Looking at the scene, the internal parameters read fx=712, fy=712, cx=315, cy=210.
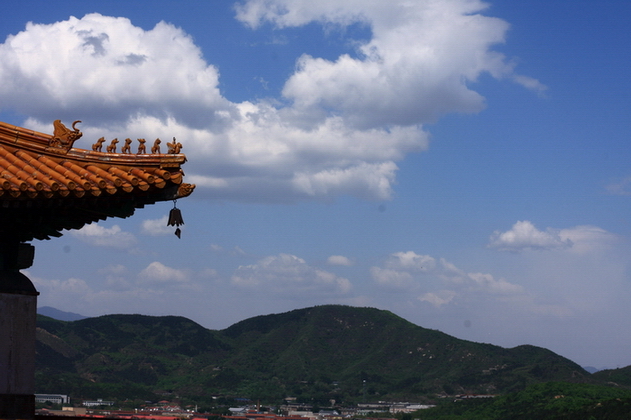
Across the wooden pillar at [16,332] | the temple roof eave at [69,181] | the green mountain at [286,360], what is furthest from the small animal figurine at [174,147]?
the green mountain at [286,360]

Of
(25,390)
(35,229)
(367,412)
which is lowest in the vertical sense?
(367,412)

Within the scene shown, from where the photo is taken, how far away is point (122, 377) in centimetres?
11919

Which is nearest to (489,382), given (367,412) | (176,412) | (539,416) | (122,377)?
(367,412)

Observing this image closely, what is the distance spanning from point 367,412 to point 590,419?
53.5 m

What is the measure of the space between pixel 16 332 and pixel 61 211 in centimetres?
168

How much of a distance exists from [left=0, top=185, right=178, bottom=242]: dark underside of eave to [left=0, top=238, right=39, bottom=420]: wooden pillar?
25 centimetres

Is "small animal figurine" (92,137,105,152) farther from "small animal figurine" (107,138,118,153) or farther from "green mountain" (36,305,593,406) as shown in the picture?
"green mountain" (36,305,593,406)

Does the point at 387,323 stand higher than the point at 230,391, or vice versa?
the point at 387,323

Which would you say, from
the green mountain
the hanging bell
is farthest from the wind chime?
the green mountain

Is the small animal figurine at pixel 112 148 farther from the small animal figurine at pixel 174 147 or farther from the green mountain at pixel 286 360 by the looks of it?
the green mountain at pixel 286 360

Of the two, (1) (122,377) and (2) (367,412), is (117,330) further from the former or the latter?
(2) (367,412)

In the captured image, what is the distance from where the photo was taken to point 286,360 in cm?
13575

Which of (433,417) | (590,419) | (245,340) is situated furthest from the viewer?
(245,340)

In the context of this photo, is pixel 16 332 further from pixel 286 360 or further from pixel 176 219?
pixel 286 360
